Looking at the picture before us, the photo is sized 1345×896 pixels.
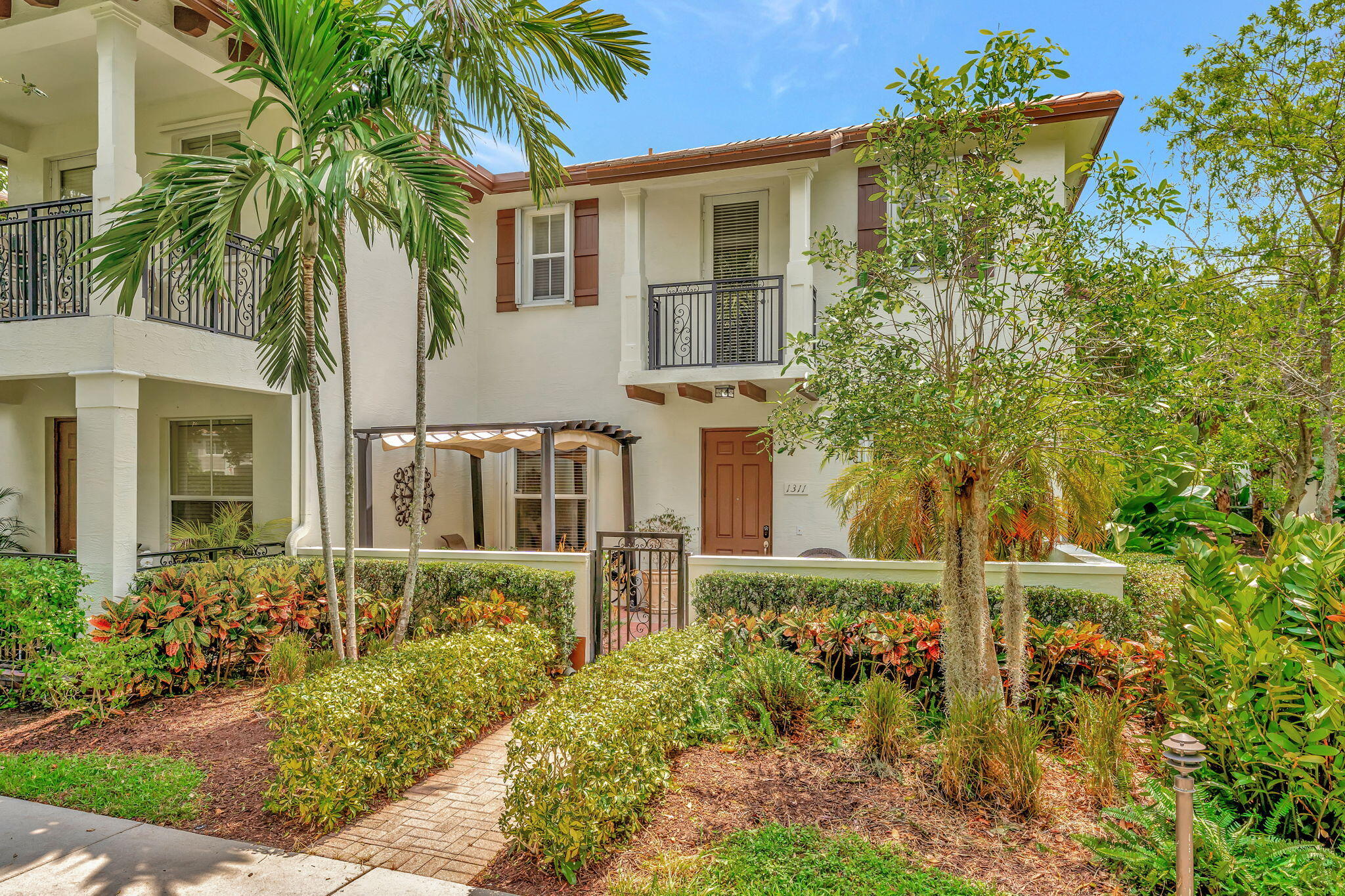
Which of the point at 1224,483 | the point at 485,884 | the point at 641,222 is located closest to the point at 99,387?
the point at 485,884

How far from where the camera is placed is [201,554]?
8.52 m

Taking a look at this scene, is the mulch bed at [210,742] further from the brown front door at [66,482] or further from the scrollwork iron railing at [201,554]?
the brown front door at [66,482]

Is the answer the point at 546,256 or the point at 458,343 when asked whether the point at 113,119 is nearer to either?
the point at 458,343

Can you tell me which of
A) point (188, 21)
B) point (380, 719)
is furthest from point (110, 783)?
point (188, 21)

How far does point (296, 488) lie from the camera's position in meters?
9.09

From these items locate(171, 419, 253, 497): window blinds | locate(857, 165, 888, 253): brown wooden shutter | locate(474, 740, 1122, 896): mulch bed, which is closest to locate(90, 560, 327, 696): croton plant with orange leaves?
locate(171, 419, 253, 497): window blinds

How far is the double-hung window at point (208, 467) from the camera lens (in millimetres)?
10047

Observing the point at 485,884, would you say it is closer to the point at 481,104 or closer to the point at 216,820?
the point at 216,820

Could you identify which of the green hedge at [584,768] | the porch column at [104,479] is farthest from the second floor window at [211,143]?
the green hedge at [584,768]

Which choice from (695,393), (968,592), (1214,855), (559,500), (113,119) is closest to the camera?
Result: (1214,855)

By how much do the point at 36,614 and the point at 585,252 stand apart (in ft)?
26.8

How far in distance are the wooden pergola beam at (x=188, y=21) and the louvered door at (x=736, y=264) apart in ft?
21.2

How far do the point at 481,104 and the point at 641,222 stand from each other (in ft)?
17.2

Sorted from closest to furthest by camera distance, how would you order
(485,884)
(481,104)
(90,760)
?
1. (485,884)
2. (90,760)
3. (481,104)
